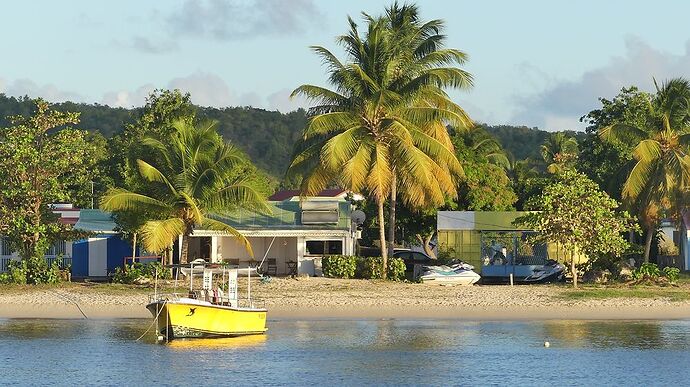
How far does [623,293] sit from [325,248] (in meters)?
13.3

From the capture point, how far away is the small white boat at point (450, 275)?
4609cm

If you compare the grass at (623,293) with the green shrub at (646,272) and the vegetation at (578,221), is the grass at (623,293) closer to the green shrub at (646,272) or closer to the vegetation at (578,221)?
the green shrub at (646,272)

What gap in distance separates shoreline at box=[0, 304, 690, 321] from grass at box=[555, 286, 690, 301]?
1158 millimetres

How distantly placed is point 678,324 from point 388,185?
1255cm

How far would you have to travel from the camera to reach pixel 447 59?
47219 millimetres

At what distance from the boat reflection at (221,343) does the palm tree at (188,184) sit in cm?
799

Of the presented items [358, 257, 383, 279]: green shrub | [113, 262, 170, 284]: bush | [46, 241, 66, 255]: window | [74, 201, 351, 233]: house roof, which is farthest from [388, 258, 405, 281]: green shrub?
[46, 241, 66, 255]: window

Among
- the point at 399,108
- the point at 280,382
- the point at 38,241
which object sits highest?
the point at 399,108

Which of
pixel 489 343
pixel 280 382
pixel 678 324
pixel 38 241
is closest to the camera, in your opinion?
pixel 280 382

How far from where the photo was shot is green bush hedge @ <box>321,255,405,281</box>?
46.8 meters

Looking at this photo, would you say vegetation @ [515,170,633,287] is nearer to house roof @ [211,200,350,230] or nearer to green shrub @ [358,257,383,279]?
green shrub @ [358,257,383,279]

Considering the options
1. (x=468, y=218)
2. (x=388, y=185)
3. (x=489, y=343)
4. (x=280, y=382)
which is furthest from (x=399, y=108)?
(x=280, y=382)

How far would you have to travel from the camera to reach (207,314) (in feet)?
113

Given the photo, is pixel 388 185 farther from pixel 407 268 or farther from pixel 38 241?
pixel 38 241
